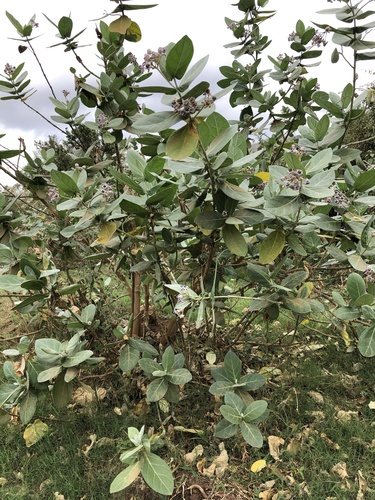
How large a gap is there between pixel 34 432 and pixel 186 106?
166 centimetres

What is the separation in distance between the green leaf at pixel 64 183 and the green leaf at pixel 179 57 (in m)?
0.56

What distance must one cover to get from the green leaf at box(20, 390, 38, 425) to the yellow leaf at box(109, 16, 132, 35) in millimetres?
1493

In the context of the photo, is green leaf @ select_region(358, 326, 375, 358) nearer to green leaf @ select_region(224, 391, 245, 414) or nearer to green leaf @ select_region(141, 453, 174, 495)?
green leaf @ select_region(224, 391, 245, 414)

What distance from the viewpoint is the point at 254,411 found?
1.42m

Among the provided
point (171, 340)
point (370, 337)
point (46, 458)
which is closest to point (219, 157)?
point (370, 337)

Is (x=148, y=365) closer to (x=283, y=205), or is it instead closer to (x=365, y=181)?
(x=283, y=205)

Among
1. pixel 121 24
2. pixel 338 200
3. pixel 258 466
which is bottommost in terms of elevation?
pixel 258 466

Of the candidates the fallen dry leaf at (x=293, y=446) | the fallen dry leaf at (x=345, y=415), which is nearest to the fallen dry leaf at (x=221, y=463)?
the fallen dry leaf at (x=293, y=446)

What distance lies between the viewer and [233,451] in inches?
72.0

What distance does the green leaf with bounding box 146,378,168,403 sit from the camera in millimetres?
1526

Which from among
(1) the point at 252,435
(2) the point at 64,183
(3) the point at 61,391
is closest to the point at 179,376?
(1) the point at 252,435

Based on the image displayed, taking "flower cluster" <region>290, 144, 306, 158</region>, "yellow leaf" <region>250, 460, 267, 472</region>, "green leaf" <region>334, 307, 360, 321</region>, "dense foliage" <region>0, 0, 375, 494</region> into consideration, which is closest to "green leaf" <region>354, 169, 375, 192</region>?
"dense foliage" <region>0, 0, 375, 494</region>

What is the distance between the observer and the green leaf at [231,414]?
1406mm

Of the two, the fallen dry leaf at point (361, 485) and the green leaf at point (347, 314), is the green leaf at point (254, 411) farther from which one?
the fallen dry leaf at point (361, 485)
